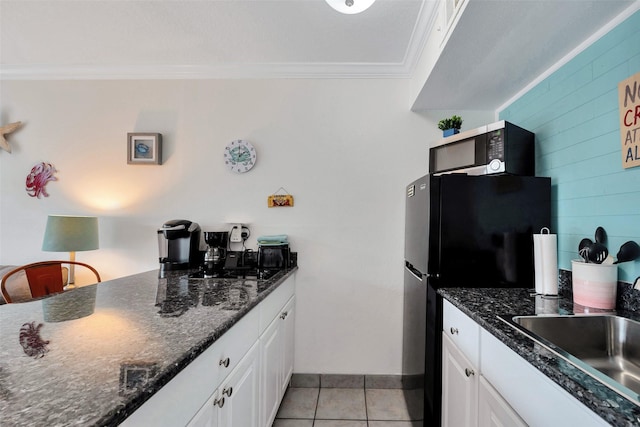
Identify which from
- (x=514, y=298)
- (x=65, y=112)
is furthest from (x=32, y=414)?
(x=65, y=112)

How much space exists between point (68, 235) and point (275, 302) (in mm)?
1638

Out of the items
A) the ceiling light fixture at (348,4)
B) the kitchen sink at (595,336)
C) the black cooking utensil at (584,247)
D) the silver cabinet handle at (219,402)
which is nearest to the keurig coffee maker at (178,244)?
the silver cabinet handle at (219,402)

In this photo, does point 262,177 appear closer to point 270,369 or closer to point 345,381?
point 270,369

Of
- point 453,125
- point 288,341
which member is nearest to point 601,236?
point 453,125

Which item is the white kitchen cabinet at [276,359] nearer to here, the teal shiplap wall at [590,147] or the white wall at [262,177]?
the white wall at [262,177]

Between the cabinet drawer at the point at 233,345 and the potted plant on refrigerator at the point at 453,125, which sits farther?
the potted plant on refrigerator at the point at 453,125

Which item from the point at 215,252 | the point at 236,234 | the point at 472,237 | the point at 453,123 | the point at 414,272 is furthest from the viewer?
the point at 236,234

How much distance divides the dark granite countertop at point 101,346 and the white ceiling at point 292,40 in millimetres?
1556

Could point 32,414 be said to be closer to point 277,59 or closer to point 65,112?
point 277,59

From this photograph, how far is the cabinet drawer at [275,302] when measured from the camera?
4.80 ft

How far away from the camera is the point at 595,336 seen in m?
1.06

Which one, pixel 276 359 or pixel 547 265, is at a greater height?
pixel 547 265

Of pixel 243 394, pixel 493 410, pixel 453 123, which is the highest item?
pixel 453 123

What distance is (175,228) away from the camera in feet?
6.86
